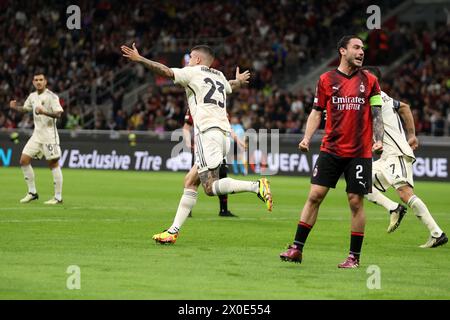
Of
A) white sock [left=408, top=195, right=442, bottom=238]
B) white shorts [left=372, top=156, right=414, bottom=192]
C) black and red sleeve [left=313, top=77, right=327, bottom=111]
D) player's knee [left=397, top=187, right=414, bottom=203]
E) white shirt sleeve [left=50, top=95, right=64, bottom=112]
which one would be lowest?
white sock [left=408, top=195, right=442, bottom=238]

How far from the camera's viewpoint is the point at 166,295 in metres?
8.80

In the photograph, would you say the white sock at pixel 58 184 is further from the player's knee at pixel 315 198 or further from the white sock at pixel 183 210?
the player's knee at pixel 315 198

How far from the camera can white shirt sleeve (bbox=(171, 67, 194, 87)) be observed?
13.1 metres

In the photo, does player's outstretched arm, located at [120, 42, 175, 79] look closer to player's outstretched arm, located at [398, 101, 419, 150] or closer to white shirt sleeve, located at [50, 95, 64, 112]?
player's outstretched arm, located at [398, 101, 419, 150]

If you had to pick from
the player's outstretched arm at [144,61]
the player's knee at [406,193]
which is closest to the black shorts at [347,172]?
the player's outstretched arm at [144,61]

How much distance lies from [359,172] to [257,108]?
89.1 feet

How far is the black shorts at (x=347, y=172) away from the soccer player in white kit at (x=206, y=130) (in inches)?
76.7

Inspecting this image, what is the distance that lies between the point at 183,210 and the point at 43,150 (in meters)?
7.86

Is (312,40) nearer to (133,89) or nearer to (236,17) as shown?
(236,17)

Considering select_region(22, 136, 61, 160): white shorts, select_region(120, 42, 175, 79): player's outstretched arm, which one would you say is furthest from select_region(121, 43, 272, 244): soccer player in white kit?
select_region(22, 136, 61, 160): white shorts

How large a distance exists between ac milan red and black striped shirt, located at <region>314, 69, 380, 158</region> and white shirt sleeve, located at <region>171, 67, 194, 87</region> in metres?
2.57

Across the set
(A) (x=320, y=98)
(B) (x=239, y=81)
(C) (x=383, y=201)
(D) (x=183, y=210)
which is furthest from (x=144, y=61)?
(C) (x=383, y=201)

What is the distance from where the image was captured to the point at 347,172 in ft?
36.6

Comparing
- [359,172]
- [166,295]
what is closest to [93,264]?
[166,295]
